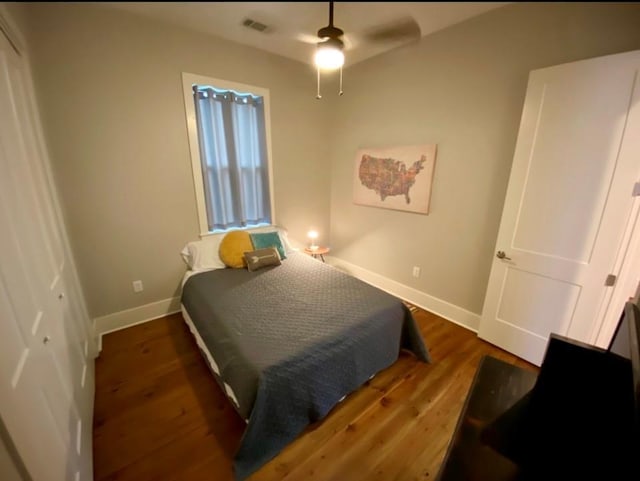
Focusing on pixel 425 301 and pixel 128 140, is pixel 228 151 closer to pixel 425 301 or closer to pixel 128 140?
pixel 128 140

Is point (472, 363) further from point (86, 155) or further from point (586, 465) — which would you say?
point (86, 155)

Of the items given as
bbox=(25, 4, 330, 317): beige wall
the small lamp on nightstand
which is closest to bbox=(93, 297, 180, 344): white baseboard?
bbox=(25, 4, 330, 317): beige wall

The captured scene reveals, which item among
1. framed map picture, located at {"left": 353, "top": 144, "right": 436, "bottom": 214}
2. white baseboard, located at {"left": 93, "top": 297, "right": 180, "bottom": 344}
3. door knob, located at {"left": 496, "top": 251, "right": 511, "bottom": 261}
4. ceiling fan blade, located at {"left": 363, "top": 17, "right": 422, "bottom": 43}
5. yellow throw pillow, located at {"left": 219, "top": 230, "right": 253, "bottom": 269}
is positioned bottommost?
white baseboard, located at {"left": 93, "top": 297, "right": 180, "bottom": 344}

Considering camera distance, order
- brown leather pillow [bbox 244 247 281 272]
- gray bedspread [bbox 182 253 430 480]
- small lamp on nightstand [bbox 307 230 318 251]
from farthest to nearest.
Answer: small lamp on nightstand [bbox 307 230 318 251], brown leather pillow [bbox 244 247 281 272], gray bedspread [bbox 182 253 430 480]

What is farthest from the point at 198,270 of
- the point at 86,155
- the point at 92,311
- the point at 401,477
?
the point at 401,477

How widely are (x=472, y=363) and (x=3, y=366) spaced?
2.41m

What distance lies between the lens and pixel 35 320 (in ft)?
3.47

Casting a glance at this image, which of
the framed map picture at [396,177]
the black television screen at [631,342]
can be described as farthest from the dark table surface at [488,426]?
the framed map picture at [396,177]

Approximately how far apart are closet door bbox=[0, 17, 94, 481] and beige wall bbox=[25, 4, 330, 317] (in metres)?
0.30

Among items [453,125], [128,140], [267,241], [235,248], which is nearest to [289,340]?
[235,248]

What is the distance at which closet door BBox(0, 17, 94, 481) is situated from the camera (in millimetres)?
835

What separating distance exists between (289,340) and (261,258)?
1.09 metres

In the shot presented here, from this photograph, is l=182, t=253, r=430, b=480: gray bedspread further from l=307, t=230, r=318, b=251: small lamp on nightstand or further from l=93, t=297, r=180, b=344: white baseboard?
l=307, t=230, r=318, b=251: small lamp on nightstand

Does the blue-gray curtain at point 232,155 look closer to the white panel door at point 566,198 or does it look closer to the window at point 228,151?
the window at point 228,151
